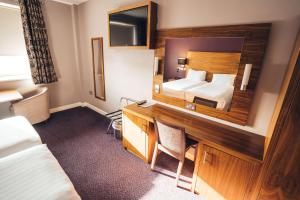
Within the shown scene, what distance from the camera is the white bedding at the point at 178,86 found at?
73.6 inches

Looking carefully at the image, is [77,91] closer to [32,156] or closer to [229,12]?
[32,156]

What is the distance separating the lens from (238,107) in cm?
156

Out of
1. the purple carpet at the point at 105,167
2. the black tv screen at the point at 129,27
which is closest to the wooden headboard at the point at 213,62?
the black tv screen at the point at 129,27

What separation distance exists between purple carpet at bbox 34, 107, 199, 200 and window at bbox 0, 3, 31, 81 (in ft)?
3.78

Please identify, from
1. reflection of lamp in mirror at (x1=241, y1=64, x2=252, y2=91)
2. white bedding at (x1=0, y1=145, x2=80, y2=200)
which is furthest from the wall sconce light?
white bedding at (x1=0, y1=145, x2=80, y2=200)

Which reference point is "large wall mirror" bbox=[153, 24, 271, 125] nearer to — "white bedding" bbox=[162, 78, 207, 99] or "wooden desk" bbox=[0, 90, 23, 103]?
"white bedding" bbox=[162, 78, 207, 99]

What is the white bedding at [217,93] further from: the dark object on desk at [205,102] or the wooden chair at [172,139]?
the wooden chair at [172,139]

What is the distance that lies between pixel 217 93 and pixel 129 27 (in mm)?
1474

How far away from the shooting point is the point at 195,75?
1.82m

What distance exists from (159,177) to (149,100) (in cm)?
107

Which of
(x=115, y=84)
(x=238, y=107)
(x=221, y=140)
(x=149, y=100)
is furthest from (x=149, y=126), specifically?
(x=115, y=84)

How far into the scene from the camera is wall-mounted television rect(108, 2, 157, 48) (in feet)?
6.28

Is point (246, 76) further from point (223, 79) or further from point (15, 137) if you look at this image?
point (15, 137)

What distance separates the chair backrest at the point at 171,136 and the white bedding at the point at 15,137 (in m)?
1.25
